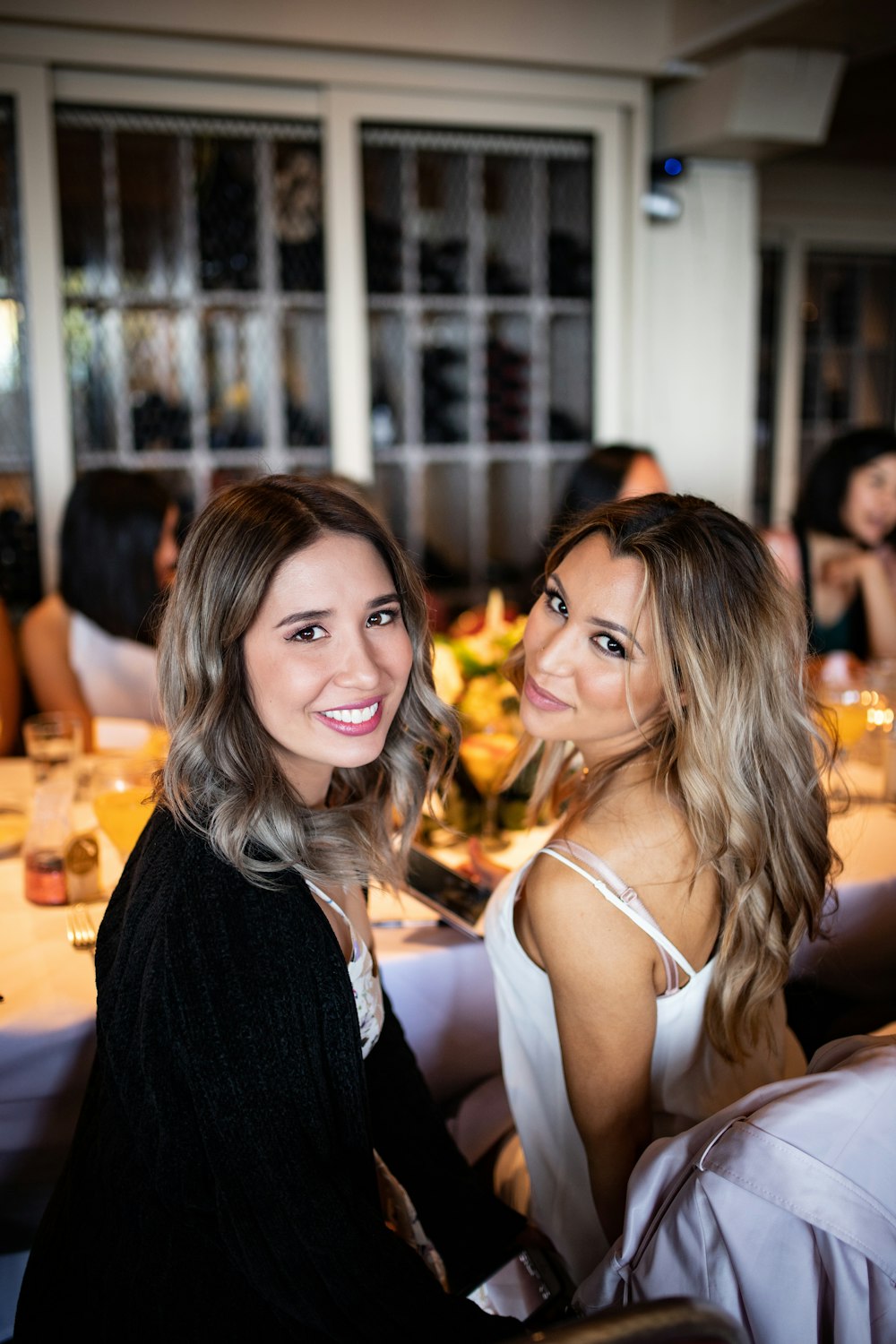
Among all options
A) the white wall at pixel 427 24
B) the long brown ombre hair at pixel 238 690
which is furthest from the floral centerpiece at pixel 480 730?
the white wall at pixel 427 24

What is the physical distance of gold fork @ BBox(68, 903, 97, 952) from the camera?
1592mm

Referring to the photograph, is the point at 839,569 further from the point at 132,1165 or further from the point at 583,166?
the point at 132,1165

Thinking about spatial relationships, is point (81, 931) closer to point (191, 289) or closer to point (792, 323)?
point (191, 289)

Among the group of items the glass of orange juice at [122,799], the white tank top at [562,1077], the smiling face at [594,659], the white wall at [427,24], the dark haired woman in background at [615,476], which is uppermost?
the white wall at [427,24]

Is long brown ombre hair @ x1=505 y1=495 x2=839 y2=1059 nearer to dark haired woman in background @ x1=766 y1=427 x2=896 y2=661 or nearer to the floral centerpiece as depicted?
the floral centerpiece

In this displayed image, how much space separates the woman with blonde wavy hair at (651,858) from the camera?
128 centimetres

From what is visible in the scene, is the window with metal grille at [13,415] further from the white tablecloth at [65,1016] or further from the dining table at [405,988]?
the white tablecloth at [65,1016]

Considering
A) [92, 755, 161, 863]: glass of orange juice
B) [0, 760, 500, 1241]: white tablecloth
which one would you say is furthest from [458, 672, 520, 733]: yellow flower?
[92, 755, 161, 863]: glass of orange juice

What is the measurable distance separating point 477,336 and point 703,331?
0.96 meters

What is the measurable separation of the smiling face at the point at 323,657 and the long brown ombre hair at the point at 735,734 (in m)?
0.30

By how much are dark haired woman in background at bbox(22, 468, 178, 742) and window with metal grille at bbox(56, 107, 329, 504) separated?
40.1 inches

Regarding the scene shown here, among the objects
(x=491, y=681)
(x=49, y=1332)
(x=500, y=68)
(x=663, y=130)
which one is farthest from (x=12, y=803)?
(x=663, y=130)

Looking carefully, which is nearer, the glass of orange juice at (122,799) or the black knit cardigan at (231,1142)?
the black knit cardigan at (231,1142)

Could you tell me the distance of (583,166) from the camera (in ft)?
14.1
